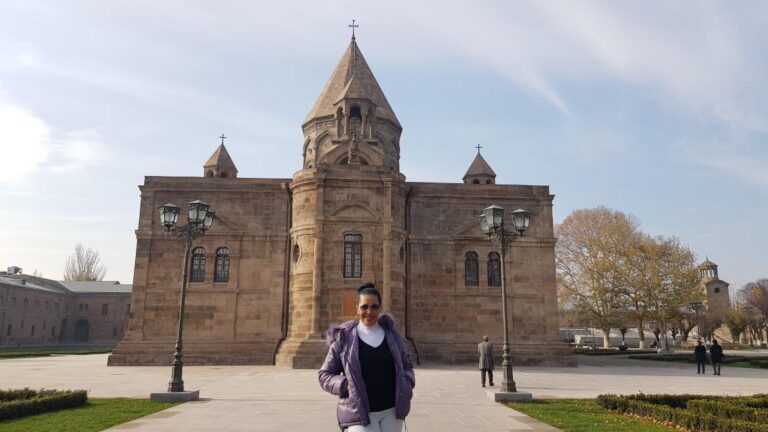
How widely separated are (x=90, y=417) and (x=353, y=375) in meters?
8.95

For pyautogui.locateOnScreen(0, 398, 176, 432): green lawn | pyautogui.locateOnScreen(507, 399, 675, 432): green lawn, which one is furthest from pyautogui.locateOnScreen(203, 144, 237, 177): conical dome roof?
pyautogui.locateOnScreen(507, 399, 675, 432): green lawn

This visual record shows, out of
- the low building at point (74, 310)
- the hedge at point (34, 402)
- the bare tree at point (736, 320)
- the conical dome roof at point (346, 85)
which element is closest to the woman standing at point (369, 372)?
the hedge at point (34, 402)

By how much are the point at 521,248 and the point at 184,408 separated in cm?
2059

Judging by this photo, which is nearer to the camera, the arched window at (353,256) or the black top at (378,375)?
the black top at (378,375)

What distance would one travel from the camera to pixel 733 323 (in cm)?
7150

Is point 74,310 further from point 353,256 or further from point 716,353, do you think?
point 716,353

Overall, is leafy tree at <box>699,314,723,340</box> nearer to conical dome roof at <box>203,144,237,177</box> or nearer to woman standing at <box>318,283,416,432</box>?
conical dome roof at <box>203,144,237,177</box>

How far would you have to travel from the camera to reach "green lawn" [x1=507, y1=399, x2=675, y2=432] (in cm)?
994

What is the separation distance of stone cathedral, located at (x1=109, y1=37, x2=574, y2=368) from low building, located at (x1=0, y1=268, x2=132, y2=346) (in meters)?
47.6

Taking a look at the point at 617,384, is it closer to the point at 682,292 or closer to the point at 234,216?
the point at 234,216

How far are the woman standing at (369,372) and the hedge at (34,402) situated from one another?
30.4ft

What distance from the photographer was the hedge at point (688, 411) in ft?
29.9

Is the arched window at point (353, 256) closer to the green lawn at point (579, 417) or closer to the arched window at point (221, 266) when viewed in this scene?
the arched window at point (221, 266)

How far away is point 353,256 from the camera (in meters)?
25.4
